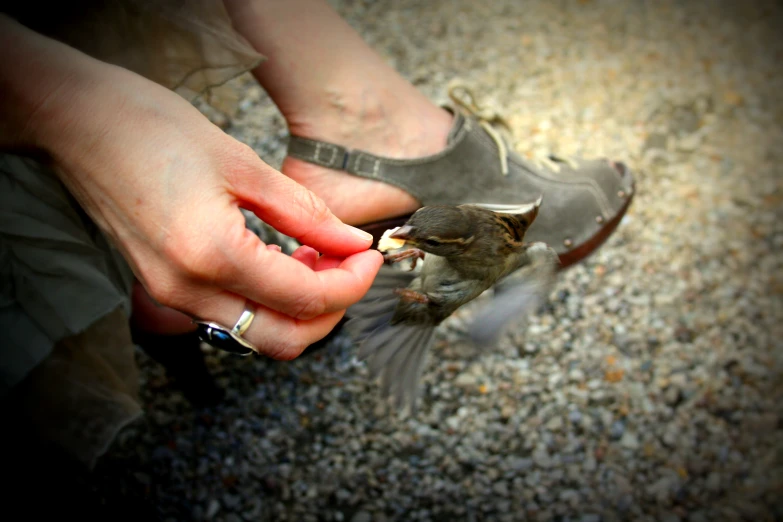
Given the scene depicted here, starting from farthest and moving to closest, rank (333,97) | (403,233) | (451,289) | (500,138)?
(500,138), (333,97), (451,289), (403,233)

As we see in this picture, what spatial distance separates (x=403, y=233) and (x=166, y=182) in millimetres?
378

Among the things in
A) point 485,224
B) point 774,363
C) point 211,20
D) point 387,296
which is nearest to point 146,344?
point 387,296

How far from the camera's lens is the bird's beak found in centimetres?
102

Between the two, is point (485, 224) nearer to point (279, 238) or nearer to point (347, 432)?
point (347, 432)

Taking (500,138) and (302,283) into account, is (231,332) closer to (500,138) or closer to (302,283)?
(302,283)

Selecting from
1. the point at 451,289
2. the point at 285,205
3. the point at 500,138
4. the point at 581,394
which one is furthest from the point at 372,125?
the point at 581,394

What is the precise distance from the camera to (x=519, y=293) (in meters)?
1.27

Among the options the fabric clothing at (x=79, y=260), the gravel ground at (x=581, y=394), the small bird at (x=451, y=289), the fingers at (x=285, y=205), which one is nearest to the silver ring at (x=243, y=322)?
the fingers at (x=285, y=205)

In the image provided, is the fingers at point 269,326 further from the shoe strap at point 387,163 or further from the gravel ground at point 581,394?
the gravel ground at point 581,394

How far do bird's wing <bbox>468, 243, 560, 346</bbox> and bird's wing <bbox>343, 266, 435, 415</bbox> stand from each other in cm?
12

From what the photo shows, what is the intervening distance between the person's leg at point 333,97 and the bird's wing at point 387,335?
30 cm

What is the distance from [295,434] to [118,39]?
3.61ft

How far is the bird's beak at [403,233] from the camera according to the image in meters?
1.02

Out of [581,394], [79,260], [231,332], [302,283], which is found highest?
[302,283]
